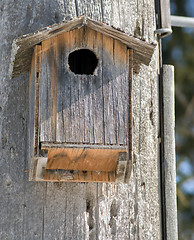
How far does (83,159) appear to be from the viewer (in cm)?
279

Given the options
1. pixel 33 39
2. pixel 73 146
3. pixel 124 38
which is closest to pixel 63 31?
pixel 33 39

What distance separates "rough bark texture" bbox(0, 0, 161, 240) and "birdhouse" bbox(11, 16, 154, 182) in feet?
0.56

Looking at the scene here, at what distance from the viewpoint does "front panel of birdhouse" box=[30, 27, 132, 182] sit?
270 cm

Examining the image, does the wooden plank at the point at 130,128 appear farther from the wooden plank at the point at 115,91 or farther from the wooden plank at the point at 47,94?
the wooden plank at the point at 47,94

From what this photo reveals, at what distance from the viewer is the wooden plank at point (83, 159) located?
2717 mm

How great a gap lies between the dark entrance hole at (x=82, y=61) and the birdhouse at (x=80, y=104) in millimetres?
252

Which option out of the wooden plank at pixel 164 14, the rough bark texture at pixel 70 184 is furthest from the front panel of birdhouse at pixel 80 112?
the wooden plank at pixel 164 14

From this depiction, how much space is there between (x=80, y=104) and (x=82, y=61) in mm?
439

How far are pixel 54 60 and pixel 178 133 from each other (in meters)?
4.88

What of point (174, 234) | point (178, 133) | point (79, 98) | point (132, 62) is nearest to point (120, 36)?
point (132, 62)

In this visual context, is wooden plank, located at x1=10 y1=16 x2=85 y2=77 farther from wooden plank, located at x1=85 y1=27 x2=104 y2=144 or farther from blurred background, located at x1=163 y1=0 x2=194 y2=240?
blurred background, located at x1=163 y1=0 x2=194 y2=240

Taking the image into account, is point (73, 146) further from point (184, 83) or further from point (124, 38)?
point (184, 83)

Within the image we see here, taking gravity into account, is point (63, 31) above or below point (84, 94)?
above

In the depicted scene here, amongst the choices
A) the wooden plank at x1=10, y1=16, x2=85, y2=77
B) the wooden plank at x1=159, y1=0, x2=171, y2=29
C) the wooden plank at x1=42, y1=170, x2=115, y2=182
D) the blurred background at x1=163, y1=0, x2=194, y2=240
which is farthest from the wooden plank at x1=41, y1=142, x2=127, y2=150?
the blurred background at x1=163, y1=0, x2=194, y2=240
